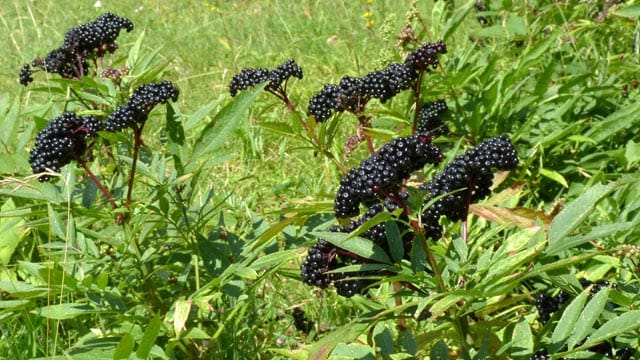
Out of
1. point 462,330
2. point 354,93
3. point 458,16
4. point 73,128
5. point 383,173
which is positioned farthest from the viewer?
point 458,16

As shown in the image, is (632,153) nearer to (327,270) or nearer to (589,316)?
(589,316)

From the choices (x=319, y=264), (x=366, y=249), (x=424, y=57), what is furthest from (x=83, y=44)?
(x=366, y=249)

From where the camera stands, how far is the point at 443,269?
1.75m

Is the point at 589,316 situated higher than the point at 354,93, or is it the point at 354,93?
the point at 354,93

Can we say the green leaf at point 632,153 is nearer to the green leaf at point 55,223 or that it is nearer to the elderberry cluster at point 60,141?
the elderberry cluster at point 60,141

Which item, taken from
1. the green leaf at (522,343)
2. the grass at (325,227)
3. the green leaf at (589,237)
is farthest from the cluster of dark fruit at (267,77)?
the green leaf at (589,237)

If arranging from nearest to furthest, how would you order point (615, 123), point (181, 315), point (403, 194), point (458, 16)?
point (403, 194) < point (181, 315) < point (615, 123) < point (458, 16)

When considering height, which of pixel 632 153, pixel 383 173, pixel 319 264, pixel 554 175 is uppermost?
pixel 383 173

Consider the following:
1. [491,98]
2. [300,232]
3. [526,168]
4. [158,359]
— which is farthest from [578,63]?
[158,359]

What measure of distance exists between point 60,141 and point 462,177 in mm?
1154

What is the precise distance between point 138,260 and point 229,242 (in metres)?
0.30

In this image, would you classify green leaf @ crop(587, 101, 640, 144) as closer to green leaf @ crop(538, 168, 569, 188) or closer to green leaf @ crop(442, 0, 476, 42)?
green leaf @ crop(538, 168, 569, 188)

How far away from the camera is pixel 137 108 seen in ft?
7.26

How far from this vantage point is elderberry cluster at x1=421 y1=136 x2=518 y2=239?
1702 millimetres
